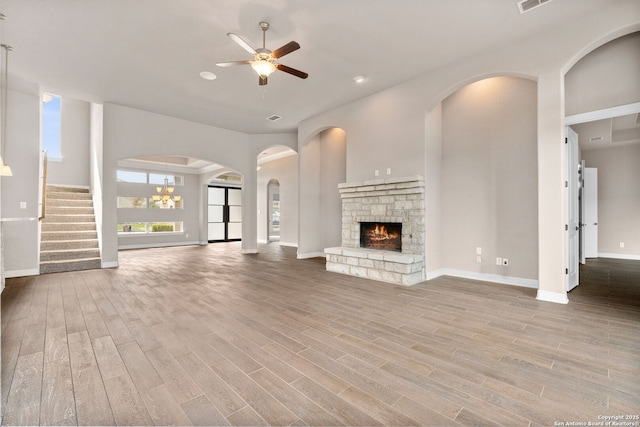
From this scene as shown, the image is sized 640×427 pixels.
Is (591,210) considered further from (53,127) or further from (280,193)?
(53,127)

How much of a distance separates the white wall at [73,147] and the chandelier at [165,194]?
1.95 m

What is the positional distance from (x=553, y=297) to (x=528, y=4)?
3466mm

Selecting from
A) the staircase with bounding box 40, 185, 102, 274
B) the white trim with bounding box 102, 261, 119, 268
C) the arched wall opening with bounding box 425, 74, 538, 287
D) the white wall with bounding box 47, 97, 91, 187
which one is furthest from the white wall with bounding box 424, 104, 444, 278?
the white wall with bounding box 47, 97, 91, 187

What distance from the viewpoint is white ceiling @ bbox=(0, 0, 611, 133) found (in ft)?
10.4

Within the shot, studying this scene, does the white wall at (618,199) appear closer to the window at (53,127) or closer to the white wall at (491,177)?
the white wall at (491,177)

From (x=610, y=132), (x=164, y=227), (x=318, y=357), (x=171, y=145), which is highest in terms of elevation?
(x=610, y=132)

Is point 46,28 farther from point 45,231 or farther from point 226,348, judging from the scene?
point 45,231

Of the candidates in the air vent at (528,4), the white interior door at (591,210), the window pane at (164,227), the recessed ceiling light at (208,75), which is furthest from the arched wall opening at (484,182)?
the window pane at (164,227)

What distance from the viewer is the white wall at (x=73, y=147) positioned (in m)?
8.80

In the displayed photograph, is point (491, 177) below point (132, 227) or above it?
above

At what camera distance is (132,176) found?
32.5 ft

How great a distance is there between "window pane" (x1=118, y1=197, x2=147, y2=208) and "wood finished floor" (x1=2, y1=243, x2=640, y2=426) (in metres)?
6.17

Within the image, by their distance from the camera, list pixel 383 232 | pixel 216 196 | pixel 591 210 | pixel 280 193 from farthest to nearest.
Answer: pixel 216 196 < pixel 280 193 < pixel 591 210 < pixel 383 232

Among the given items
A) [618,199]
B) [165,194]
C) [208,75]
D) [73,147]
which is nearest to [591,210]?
[618,199]
